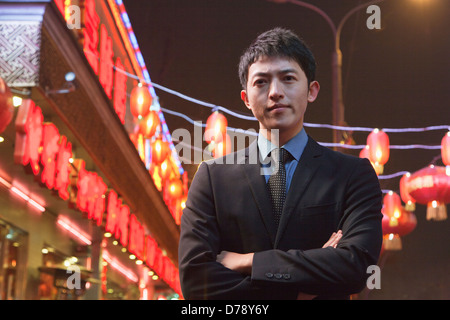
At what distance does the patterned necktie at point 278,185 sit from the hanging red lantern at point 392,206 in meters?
13.8

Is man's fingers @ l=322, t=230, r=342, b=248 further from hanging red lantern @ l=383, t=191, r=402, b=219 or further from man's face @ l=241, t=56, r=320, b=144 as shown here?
hanging red lantern @ l=383, t=191, r=402, b=219

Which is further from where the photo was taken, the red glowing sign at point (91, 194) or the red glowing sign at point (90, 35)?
the red glowing sign at point (91, 194)

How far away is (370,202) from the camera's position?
8.18ft

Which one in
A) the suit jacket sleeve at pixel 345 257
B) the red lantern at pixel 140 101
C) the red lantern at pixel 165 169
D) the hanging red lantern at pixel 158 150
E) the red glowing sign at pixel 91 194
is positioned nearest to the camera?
the suit jacket sleeve at pixel 345 257

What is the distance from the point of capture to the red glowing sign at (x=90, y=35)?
33.3ft

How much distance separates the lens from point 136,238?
16.3 m

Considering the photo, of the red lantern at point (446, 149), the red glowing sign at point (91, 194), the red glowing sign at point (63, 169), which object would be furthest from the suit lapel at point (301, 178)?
the red lantern at point (446, 149)

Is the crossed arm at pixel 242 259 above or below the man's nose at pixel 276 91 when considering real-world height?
below

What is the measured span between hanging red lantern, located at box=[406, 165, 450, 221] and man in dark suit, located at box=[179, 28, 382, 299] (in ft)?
34.9

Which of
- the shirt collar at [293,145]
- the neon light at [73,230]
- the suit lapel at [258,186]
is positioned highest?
the neon light at [73,230]

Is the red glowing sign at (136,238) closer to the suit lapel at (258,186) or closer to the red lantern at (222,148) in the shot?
the red lantern at (222,148)
